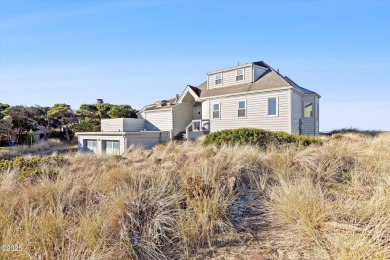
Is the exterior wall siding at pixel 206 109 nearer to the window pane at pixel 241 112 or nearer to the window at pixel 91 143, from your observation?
the window pane at pixel 241 112

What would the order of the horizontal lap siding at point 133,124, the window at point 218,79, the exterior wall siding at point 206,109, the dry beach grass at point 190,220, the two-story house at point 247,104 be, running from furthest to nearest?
the horizontal lap siding at point 133,124
the window at point 218,79
the exterior wall siding at point 206,109
the two-story house at point 247,104
the dry beach grass at point 190,220

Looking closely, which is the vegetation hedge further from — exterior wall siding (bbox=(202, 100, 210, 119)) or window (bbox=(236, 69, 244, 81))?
window (bbox=(236, 69, 244, 81))

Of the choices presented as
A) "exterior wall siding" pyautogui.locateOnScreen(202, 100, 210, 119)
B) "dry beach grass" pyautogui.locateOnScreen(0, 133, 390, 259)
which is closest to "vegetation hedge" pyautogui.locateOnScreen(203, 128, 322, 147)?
"dry beach grass" pyautogui.locateOnScreen(0, 133, 390, 259)

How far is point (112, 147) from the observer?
738 inches

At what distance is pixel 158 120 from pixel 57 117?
46.1 ft

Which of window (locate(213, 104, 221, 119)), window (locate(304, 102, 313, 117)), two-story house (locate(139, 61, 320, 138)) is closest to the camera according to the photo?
two-story house (locate(139, 61, 320, 138))

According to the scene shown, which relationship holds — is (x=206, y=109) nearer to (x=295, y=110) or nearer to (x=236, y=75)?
(x=236, y=75)

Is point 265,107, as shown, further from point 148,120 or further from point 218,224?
point 218,224

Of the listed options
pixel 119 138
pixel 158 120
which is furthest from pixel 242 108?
pixel 119 138

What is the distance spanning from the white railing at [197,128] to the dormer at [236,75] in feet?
10.6

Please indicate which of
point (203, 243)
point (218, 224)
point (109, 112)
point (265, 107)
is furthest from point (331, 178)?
point (109, 112)

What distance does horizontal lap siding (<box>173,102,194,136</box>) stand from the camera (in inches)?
808

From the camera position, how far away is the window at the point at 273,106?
15663mm

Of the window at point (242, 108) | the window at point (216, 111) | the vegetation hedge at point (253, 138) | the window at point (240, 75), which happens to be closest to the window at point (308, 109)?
the window at point (242, 108)
